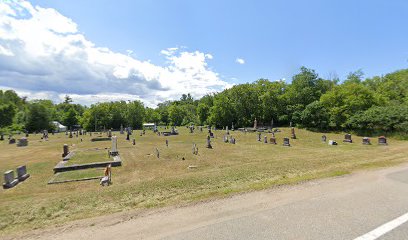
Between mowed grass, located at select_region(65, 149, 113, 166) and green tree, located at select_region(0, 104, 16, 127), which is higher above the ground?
green tree, located at select_region(0, 104, 16, 127)

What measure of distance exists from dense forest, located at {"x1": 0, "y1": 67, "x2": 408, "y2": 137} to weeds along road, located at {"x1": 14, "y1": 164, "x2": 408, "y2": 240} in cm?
2835

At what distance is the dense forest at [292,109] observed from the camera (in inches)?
1264

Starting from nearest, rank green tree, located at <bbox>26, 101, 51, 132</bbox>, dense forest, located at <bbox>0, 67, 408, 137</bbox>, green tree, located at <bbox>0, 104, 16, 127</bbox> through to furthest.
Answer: dense forest, located at <bbox>0, 67, 408, 137</bbox> → green tree, located at <bbox>0, 104, 16, 127</bbox> → green tree, located at <bbox>26, 101, 51, 132</bbox>

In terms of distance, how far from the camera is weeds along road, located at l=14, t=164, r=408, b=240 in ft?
14.1

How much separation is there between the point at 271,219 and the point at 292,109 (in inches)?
1816

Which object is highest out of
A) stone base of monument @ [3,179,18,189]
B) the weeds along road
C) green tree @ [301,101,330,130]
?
green tree @ [301,101,330,130]

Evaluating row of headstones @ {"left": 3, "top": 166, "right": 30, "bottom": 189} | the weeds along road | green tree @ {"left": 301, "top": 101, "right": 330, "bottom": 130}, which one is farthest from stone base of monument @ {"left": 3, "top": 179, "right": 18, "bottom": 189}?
green tree @ {"left": 301, "top": 101, "right": 330, "bottom": 130}

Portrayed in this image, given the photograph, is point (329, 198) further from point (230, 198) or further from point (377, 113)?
point (377, 113)

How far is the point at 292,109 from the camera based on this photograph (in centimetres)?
4759

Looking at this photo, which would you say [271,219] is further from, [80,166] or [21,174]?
[21,174]

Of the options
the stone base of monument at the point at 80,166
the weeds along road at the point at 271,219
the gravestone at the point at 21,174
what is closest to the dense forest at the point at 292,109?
the weeds along road at the point at 271,219

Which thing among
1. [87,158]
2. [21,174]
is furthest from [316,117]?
[21,174]

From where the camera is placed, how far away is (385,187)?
6785 millimetres

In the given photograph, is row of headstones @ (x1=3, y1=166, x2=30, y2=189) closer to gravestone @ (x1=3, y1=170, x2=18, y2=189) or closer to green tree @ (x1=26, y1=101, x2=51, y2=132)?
gravestone @ (x1=3, y1=170, x2=18, y2=189)
